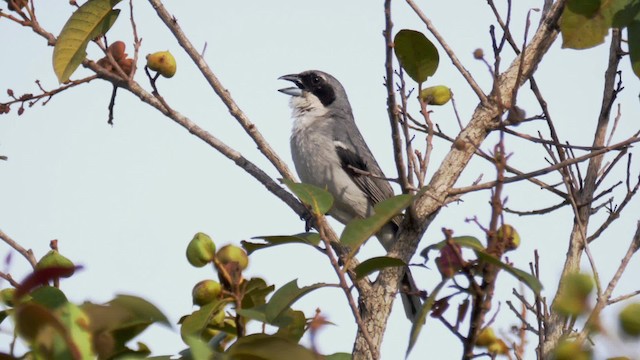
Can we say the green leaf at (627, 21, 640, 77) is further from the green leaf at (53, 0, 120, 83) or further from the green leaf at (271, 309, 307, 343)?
the green leaf at (53, 0, 120, 83)

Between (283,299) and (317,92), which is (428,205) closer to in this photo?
(283,299)

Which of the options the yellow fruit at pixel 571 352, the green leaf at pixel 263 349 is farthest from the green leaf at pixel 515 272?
the green leaf at pixel 263 349

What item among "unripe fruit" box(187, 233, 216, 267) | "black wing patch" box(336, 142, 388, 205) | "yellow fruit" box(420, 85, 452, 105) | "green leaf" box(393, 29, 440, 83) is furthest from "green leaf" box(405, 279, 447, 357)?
"black wing patch" box(336, 142, 388, 205)

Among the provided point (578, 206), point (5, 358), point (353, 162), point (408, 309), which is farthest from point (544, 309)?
point (353, 162)

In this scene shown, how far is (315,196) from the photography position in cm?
271

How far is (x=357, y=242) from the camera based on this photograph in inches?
99.0

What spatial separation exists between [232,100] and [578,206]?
197 centimetres

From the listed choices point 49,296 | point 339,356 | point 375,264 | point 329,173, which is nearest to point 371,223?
point 375,264

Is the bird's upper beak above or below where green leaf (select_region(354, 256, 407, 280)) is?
above

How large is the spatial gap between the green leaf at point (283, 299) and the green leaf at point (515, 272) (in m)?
0.60

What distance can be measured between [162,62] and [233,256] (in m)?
2.19

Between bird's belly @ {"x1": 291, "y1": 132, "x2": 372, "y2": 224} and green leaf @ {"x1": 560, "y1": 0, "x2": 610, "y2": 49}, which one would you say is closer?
green leaf @ {"x1": 560, "y1": 0, "x2": 610, "y2": 49}

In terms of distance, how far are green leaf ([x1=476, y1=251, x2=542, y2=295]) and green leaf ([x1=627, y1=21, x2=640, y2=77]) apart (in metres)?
1.04

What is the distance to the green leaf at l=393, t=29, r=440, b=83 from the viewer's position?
138 inches
